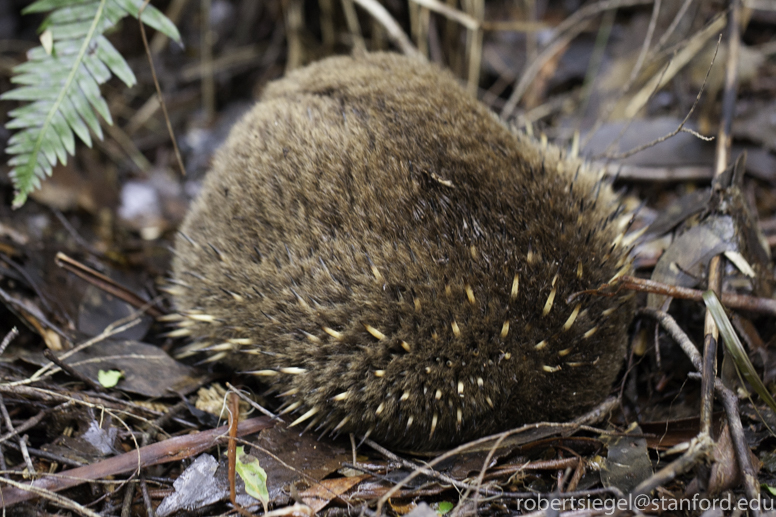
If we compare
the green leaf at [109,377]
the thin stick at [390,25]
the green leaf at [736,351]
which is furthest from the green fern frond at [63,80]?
the green leaf at [736,351]

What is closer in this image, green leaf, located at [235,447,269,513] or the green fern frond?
green leaf, located at [235,447,269,513]

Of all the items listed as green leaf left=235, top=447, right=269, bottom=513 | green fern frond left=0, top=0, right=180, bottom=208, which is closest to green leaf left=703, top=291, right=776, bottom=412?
green leaf left=235, top=447, right=269, bottom=513

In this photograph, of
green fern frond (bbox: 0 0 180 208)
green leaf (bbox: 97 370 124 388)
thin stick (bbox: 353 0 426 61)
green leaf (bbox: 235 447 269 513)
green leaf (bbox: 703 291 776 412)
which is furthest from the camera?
thin stick (bbox: 353 0 426 61)

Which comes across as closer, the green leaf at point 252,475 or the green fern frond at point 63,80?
the green leaf at point 252,475

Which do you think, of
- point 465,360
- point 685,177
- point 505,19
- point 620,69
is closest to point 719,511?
point 465,360

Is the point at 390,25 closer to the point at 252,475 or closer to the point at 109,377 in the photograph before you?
the point at 109,377

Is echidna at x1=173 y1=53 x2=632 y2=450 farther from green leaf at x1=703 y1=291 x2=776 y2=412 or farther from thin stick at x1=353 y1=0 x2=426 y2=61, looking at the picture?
thin stick at x1=353 y1=0 x2=426 y2=61

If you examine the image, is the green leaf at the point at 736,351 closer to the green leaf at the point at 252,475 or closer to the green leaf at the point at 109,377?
the green leaf at the point at 252,475
